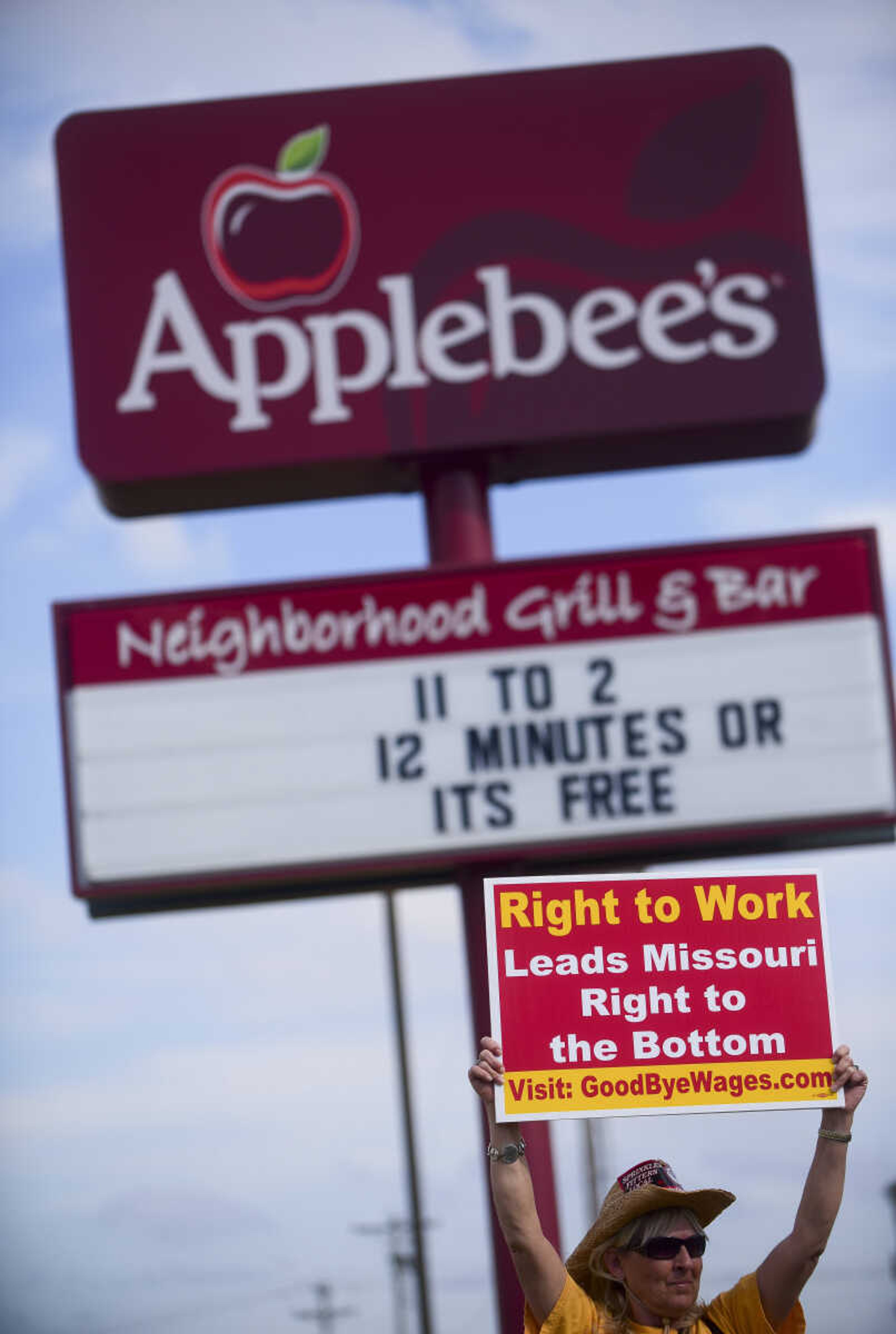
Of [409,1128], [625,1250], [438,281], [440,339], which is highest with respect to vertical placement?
[438,281]

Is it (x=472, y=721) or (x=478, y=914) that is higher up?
(x=472, y=721)

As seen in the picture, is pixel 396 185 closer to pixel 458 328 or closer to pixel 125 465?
pixel 458 328

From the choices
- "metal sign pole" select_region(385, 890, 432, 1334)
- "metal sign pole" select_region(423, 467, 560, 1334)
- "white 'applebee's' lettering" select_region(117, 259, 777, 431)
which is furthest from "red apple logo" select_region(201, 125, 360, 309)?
"metal sign pole" select_region(385, 890, 432, 1334)

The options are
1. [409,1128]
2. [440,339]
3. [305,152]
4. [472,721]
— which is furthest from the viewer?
[409,1128]

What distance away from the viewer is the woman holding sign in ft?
15.1

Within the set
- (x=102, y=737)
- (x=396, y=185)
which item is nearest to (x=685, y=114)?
(x=396, y=185)

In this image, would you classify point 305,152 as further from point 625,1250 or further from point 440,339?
point 625,1250

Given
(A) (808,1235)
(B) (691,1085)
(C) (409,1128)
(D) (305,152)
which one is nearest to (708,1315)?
(A) (808,1235)

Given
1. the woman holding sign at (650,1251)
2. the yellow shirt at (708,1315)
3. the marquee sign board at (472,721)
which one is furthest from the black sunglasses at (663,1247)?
the marquee sign board at (472,721)

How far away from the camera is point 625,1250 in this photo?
469 centimetres

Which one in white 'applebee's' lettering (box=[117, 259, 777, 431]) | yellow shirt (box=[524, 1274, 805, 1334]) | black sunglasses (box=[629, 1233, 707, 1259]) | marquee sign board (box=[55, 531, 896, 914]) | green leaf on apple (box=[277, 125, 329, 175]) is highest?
green leaf on apple (box=[277, 125, 329, 175])

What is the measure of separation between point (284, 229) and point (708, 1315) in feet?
26.2

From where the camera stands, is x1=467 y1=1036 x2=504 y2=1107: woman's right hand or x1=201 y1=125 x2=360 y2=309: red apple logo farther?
x1=201 y1=125 x2=360 y2=309: red apple logo

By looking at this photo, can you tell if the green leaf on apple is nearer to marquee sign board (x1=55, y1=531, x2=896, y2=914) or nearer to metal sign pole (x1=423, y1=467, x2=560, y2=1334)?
metal sign pole (x1=423, y1=467, x2=560, y2=1334)
